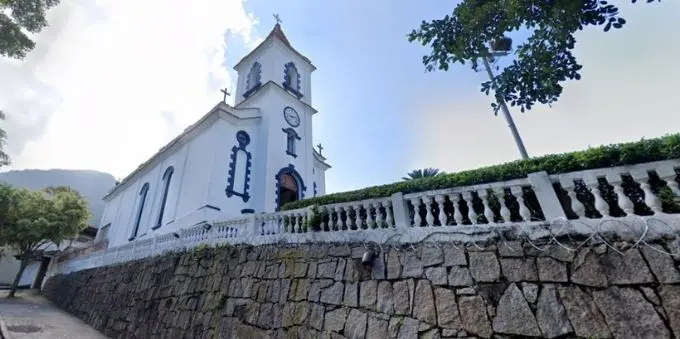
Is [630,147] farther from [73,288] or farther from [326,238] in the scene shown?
[73,288]

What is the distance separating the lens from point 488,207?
11.8 feet

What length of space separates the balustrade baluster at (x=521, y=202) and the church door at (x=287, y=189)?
1070cm

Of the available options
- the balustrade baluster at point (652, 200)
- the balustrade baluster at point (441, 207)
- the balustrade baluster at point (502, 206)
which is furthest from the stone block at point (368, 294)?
the balustrade baluster at point (652, 200)

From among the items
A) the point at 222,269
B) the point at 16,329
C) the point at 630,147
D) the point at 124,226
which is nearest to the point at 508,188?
the point at 630,147

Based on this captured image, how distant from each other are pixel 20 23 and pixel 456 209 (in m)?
13.8

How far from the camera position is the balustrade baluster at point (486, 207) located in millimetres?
3539

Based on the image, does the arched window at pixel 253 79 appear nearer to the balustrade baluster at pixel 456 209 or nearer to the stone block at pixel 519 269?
the balustrade baluster at pixel 456 209

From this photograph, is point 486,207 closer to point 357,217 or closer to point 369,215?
point 369,215

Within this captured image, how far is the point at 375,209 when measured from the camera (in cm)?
473

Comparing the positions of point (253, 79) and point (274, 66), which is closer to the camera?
point (274, 66)

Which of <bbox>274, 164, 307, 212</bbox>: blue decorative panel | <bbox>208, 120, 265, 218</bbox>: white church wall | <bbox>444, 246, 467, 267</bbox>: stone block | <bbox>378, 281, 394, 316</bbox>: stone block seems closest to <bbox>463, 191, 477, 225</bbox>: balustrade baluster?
<bbox>444, 246, 467, 267</bbox>: stone block

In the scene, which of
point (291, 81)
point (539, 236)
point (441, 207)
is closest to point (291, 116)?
point (291, 81)

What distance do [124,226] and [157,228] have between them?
6.48m

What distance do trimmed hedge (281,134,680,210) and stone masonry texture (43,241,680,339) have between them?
0.91 m
